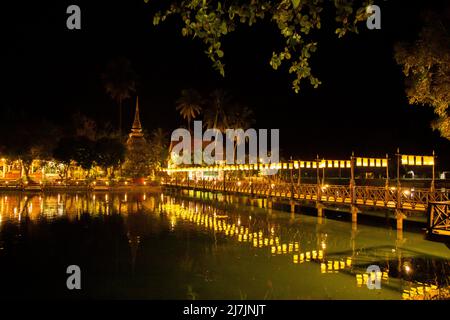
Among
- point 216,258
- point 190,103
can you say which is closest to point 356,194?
point 216,258

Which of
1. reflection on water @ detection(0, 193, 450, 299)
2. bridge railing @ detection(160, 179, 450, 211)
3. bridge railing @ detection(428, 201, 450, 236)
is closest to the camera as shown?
bridge railing @ detection(428, 201, 450, 236)

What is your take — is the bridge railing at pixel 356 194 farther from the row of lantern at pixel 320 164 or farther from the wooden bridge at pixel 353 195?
the row of lantern at pixel 320 164

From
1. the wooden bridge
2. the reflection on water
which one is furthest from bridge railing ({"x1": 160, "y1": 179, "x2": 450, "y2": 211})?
the reflection on water

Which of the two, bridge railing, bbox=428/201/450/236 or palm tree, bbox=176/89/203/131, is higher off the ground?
palm tree, bbox=176/89/203/131

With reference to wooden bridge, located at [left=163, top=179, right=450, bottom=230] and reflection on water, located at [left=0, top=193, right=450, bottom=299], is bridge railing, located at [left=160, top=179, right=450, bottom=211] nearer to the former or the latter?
wooden bridge, located at [left=163, top=179, right=450, bottom=230]

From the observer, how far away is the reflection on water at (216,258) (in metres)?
13.9

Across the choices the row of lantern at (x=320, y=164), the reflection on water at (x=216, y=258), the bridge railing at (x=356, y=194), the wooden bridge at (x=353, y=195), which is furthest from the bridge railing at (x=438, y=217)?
the row of lantern at (x=320, y=164)

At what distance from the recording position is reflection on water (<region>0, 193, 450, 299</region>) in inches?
546

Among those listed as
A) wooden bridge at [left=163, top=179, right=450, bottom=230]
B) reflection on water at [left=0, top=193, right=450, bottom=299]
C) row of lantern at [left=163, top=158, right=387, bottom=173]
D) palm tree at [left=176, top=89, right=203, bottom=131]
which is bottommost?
reflection on water at [left=0, top=193, right=450, bottom=299]

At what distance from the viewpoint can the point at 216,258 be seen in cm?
1841

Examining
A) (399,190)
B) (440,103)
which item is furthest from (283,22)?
(399,190)

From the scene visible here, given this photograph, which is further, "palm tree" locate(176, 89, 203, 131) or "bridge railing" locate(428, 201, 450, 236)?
"palm tree" locate(176, 89, 203, 131)
